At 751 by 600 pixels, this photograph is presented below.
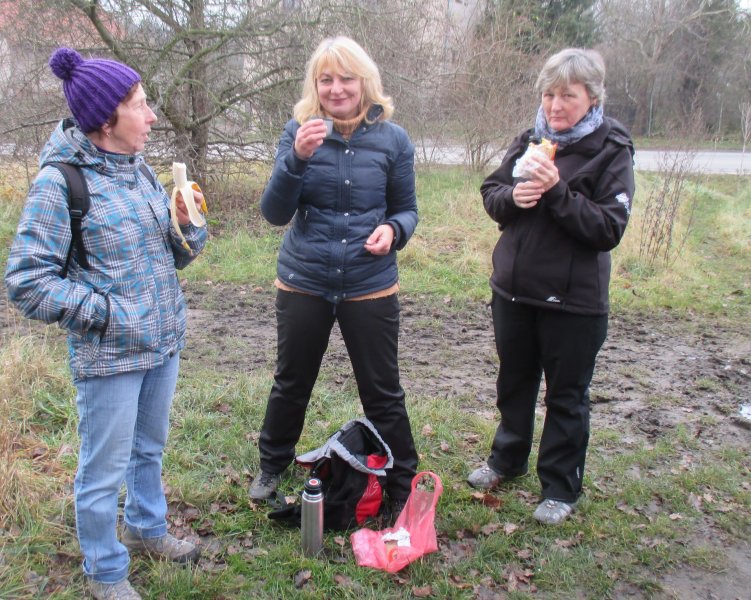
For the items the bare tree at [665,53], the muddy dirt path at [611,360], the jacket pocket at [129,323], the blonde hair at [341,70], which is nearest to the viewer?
the jacket pocket at [129,323]

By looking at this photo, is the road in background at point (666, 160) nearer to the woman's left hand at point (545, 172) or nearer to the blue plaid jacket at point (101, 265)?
the woman's left hand at point (545, 172)

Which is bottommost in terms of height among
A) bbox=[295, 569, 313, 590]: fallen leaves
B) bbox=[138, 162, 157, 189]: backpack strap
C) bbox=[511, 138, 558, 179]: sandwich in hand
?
bbox=[295, 569, 313, 590]: fallen leaves

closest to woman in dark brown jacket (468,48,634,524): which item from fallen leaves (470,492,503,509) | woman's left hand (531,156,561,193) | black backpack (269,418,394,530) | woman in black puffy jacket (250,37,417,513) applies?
woman's left hand (531,156,561,193)

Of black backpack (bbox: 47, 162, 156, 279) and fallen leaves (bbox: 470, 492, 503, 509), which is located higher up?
black backpack (bbox: 47, 162, 156, 279)

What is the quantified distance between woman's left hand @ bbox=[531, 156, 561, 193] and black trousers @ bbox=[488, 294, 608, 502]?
62 centimetres

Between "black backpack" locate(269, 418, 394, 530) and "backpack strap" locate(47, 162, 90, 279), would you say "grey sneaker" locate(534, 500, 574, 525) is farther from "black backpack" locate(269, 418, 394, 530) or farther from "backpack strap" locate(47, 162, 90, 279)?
"backpack strap" locate(47, 162, 90, 279)

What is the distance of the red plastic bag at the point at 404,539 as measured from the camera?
9.07 feet

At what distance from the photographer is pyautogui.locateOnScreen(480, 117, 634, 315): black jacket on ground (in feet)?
9.13

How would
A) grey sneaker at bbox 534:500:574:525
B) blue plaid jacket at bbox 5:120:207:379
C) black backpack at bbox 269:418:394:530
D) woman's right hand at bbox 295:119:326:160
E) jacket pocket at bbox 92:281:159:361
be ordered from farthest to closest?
1. grey sneaker at bbox 534:500:574:525
2. black backpack at bbox 269:418:394:530
3. woman's right hand at bbox 295:119:326:160
4. jacket pocket at bbox 92:281:159:361
5. blue plaid jacket at bbox 5:120:207:379

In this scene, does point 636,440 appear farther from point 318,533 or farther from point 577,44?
point 577,44

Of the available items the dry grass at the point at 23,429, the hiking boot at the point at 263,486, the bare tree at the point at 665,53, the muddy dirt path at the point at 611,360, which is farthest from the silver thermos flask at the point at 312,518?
the bare tree at the point at 665,53

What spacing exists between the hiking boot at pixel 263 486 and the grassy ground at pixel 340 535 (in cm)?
6

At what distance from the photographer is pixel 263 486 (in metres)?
3.21

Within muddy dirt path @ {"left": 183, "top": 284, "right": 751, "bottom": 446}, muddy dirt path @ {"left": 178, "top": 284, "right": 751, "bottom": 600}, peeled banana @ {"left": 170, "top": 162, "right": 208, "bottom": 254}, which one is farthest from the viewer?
muddy dirt path @ {"left": 183, "top": 284, "right": 751, "bottom": 446}
